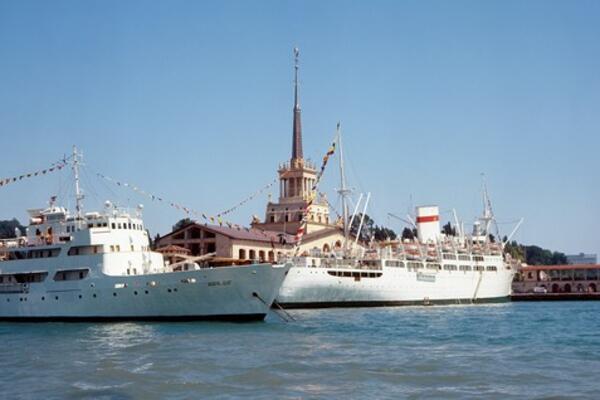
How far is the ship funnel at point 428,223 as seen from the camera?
105762mm

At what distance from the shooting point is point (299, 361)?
30391mm

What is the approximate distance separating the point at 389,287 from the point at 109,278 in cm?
4061

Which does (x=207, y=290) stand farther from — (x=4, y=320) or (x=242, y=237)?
(x=242, y=237)

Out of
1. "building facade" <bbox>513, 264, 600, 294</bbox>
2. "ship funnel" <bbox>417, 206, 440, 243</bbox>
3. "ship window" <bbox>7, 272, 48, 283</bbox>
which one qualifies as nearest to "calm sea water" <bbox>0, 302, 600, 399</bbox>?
"ship window" <bbox>7, 272, 48, 283</bbox>

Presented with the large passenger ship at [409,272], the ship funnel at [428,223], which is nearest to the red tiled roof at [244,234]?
the large passenger ship at [409,272]

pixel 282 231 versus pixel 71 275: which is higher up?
pixel 282 231

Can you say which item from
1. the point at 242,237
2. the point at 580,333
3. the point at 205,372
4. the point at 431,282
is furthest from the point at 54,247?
the point at 431,282

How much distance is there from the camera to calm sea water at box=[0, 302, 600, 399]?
24391 millimetres

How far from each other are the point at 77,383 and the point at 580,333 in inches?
1096

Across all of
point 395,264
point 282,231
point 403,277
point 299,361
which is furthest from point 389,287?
point 299,361

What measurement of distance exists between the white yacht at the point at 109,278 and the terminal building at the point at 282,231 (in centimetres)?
2940

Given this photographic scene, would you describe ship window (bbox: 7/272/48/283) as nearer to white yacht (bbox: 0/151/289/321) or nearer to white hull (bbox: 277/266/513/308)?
white yacht (bbox: 0/151/289/321)

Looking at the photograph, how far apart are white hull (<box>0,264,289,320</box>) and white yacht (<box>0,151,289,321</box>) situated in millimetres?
60

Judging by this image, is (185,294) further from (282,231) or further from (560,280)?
(560,280)
